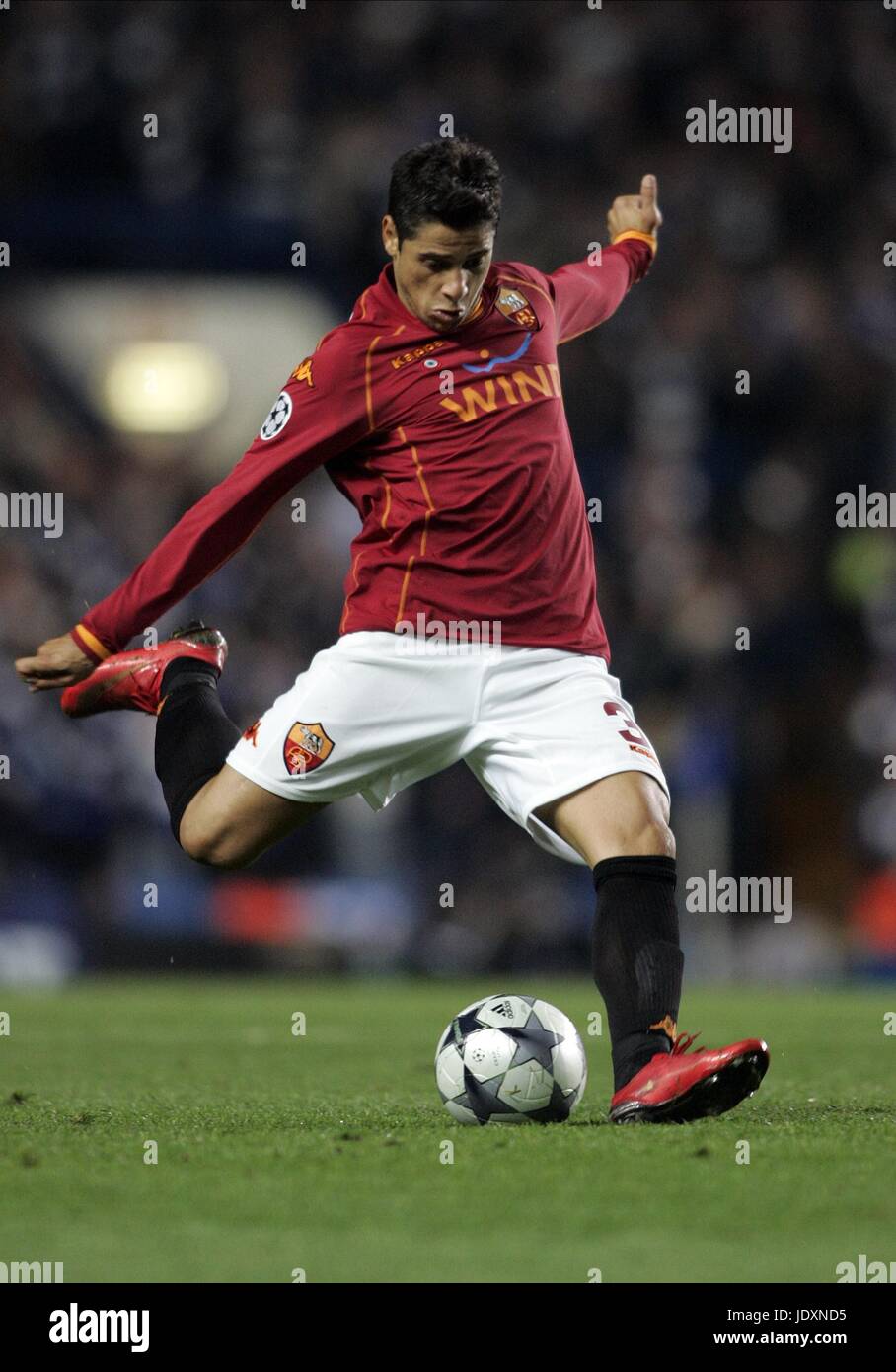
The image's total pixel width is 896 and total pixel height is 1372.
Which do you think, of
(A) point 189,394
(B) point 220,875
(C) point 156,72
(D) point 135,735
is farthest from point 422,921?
(C) point 156,72

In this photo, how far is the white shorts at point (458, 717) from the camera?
15.7 ft

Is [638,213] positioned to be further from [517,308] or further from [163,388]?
[163,388]

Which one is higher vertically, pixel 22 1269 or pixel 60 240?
pixel 60 240

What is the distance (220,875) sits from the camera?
478 inches

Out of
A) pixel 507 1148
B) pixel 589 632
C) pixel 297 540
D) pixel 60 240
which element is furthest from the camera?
pixel 60 240

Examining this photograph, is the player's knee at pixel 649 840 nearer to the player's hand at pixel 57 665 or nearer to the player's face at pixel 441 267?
the player's face at pixel 441 267

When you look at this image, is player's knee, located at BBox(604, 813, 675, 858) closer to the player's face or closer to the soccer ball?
the soccer ball

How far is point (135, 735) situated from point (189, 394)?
4.67m

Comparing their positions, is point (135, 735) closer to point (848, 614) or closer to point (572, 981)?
point (572, 981)

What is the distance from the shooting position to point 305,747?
4.84 meters

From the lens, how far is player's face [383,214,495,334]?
4.66m

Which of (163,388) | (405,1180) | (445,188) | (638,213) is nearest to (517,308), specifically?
(445,188)
